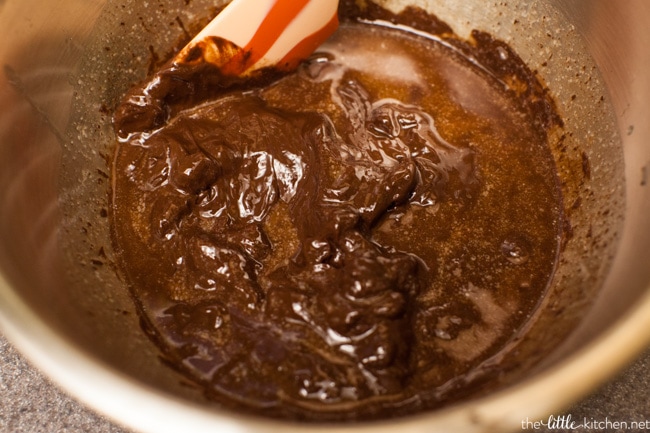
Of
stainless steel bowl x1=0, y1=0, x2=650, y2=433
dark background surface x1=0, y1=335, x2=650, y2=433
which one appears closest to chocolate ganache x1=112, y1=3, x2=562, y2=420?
stainless steel bowl x1=0, y1=0, x2=650, y2=433

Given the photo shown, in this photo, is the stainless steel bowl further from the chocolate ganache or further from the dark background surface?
the dark background surface

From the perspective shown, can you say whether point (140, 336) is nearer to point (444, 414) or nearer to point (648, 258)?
point (444, 414)

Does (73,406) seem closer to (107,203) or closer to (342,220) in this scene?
(107,203)

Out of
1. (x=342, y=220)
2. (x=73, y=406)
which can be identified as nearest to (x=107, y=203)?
(x=73, y=406)

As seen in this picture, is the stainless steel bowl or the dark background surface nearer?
the stainless steel bowl

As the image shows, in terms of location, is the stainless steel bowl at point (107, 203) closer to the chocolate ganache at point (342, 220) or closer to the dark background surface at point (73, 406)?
the chocolate ganache at point (342, 220)

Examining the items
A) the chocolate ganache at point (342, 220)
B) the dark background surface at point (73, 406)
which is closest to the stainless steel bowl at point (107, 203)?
the chocolate ganache at point (342, 220)

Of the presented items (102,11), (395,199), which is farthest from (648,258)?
(102,11)
